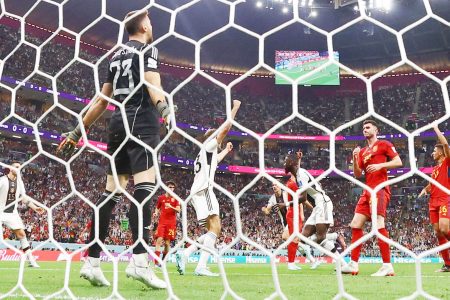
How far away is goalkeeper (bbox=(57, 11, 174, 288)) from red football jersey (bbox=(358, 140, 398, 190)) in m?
2.32

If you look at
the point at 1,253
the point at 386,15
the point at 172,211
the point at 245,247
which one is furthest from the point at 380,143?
the point at 386,15

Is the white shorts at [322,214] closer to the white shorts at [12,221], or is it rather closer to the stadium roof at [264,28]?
the white shorts at [12,221]

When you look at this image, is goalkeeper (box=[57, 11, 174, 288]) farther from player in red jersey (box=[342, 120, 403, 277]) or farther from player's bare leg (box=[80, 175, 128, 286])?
player in red jersey (box=[342, 120, 403, 277])

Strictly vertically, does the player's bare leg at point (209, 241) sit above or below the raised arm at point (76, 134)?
below

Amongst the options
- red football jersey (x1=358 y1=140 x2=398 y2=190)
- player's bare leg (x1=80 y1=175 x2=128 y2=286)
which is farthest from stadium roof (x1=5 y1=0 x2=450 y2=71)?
player's bare leg (x1=80 y1=175 x2=128 y2=286)

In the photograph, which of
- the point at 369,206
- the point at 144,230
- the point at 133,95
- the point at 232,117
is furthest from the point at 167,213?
the point at 232,117

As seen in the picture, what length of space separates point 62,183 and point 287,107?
14.7 meters

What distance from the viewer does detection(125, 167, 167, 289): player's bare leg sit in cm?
249

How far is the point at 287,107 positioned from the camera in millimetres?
28453

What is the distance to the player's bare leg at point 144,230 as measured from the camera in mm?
2494

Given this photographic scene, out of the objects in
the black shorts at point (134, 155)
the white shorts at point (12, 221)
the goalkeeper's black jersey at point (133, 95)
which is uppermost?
the goalkeeper's black jersey at point (133, 95)

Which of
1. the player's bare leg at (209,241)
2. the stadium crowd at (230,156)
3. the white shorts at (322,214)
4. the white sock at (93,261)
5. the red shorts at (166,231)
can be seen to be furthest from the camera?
the stadium crowd at (230,156)

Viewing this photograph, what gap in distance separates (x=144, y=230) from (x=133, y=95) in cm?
80

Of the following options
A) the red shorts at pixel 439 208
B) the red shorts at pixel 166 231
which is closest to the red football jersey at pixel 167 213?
the red shorts at pixel 166 231
